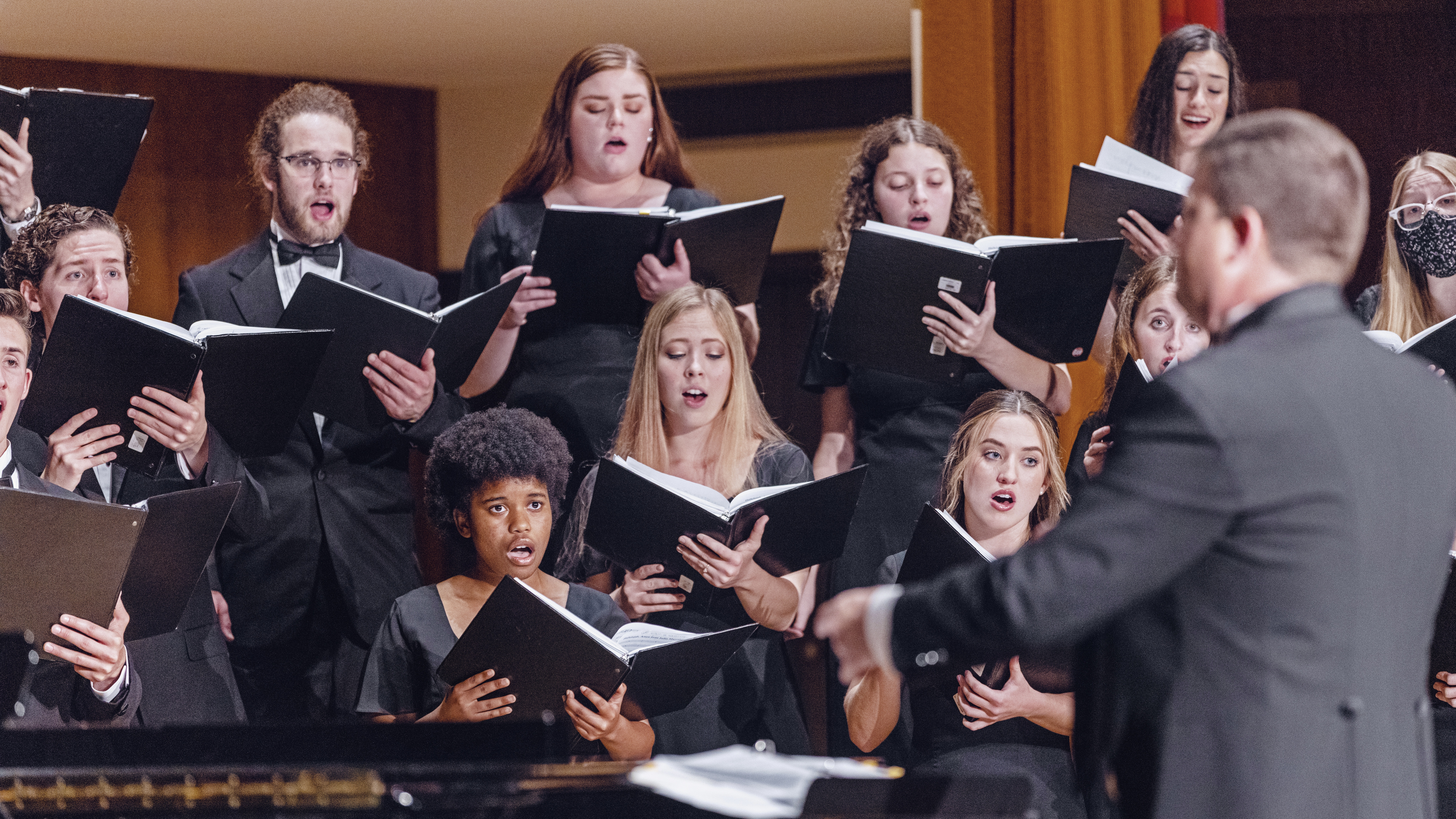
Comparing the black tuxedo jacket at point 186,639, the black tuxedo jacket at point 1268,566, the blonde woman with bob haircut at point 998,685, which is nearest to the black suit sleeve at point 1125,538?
the black tuxedo jacket at point 1268,566

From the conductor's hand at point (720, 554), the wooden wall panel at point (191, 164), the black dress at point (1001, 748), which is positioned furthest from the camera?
the wooden wall panel at point (191, 164)

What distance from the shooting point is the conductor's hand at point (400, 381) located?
274cm

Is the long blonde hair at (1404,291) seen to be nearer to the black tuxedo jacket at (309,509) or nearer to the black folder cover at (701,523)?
the black folder cover at (701,523)

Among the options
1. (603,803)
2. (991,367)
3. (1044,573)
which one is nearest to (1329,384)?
(1044,573)

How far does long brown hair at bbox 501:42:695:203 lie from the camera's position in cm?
309

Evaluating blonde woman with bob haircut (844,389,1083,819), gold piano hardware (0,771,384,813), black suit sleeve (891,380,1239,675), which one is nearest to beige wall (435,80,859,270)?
blonde woman with bob haircut (844,389,1083,819)

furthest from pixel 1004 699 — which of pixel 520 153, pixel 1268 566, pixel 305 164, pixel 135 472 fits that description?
pixel 520 153

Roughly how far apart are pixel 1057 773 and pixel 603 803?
112cm

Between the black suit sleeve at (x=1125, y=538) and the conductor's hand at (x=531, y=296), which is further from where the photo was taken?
the conductor's hand at (x=531, y=296)

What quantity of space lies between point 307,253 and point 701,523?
110 centimetres

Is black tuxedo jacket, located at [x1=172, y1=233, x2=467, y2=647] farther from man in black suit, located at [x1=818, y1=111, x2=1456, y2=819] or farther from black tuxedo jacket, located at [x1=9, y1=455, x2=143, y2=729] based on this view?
man in black suit, located at [x1=818, y1=111, x2=1456, y2=819]

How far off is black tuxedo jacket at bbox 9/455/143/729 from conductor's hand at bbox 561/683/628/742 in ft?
2.17

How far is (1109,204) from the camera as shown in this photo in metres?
2.86

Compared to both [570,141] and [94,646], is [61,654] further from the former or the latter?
[570,141]
